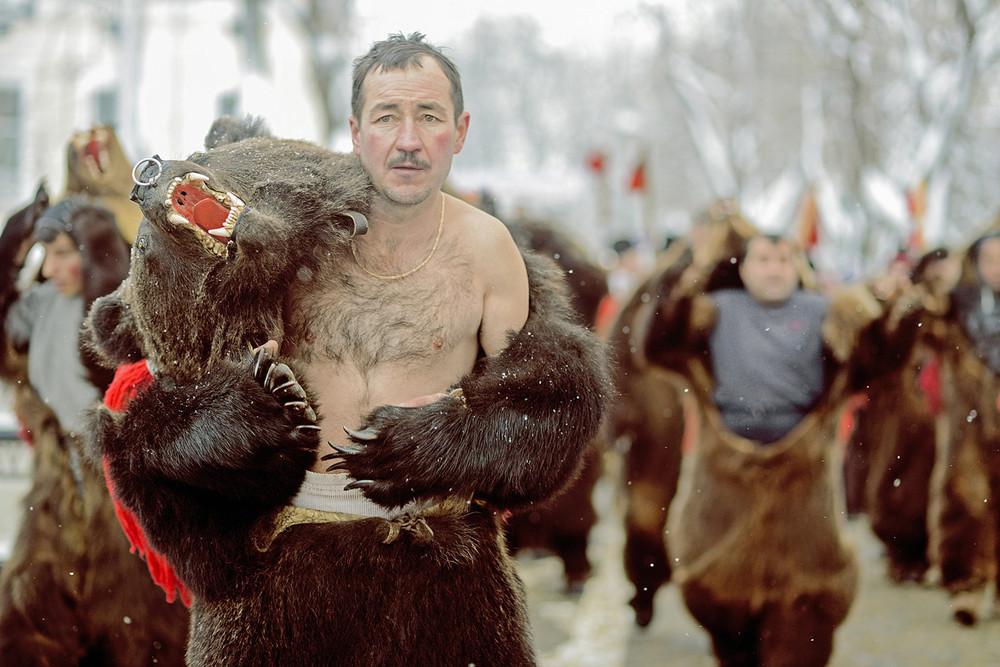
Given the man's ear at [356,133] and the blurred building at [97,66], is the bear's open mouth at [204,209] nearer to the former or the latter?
the man's ear at [356,133]

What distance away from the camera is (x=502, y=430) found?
279 cm

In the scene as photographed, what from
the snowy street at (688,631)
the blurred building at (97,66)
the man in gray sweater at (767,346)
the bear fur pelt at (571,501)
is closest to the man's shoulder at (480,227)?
the man in gray sweater at (767,346)

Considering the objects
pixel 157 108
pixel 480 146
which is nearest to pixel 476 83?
pixel 480 146

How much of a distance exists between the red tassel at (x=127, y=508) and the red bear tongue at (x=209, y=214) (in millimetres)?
405

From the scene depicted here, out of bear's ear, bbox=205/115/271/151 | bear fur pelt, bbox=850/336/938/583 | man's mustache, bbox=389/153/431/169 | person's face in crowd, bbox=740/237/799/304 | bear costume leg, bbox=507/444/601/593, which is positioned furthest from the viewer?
bear fur pelt, bbox=850/336/938/583

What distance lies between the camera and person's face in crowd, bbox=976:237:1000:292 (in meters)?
6.82

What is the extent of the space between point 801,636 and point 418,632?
2.76 meters

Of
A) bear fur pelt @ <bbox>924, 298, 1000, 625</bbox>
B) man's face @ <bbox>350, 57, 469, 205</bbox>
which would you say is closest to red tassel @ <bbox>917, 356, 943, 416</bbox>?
bear fur pelt @ <bbox>924, 298, 1000, 625</bbox>

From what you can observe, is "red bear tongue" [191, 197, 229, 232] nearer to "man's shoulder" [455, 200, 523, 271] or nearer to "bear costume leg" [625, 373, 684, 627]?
"man's shoulder" [455, 200, 523, 271]

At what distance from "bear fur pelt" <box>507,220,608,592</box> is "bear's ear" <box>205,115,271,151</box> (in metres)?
3.56

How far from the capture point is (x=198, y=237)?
8.79ft

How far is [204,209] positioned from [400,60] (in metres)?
0.59

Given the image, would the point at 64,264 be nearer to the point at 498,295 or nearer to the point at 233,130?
the point at 233,130

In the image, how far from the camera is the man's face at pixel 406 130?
2879 mm
